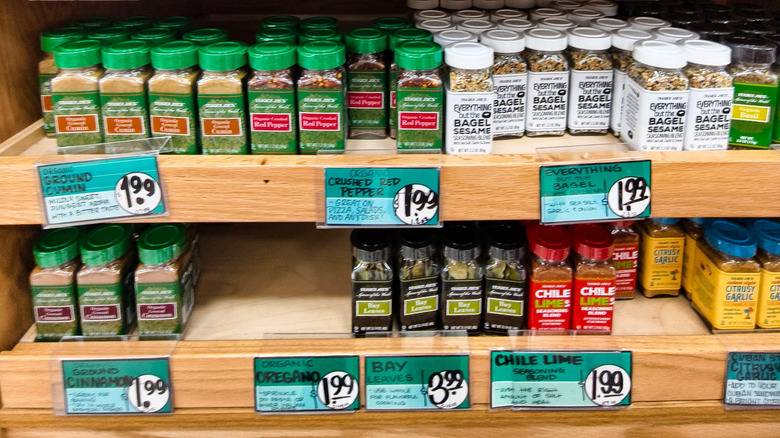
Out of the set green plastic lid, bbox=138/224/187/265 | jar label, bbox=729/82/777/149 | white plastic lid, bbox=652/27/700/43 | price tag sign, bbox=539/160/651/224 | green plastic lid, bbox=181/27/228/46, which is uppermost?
green plastic lid, bbox=181/27/228/46

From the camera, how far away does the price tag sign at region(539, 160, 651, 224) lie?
1108 mm

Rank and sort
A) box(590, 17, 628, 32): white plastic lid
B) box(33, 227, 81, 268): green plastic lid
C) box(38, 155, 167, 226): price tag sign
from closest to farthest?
box(38, 155, 167, 226): price tag sign → box(33, 227, 81, 268): green plastic lid → box(590, 17, 628, 32): white plastic lid

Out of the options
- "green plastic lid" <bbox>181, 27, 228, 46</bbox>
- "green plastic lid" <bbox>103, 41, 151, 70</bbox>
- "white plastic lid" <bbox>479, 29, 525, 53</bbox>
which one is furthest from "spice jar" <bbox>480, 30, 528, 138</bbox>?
"green plastic lid" <bbox>103, 41, 151, 70</bbox>

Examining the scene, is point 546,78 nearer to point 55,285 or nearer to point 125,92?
point 125,92

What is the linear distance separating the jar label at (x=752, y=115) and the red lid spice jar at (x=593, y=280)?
10.4 inches

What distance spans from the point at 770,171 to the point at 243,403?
914mm

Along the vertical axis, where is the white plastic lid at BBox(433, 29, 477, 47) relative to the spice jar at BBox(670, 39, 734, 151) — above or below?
above

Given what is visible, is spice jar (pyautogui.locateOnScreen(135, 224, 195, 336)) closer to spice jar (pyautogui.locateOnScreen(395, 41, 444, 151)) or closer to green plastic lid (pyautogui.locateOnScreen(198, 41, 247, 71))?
green plastic lid (pyautogui.locateOnScreen(198, 41, 247, 71))

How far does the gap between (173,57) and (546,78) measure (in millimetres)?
610

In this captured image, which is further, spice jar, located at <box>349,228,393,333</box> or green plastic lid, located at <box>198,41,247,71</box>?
spice jar, located at <box>349,228,393,333</box>

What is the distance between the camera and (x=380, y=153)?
1.15 m

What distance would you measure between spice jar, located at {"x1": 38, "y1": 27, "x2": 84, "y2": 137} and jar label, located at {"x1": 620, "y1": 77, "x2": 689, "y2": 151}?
94cm

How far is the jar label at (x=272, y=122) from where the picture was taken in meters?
1.13

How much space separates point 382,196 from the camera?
1108 mm
